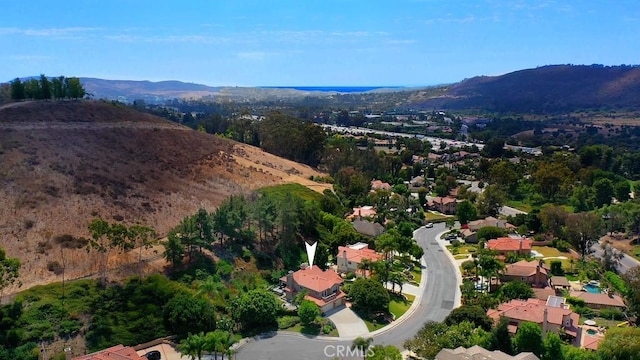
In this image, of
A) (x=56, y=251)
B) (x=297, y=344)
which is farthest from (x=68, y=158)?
(x=297, y=344)

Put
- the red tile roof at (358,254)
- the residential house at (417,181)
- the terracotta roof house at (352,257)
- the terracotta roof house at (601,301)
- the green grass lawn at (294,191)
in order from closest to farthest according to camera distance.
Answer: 1. the terracotta roof house at (601,301)
2. the terracotta roof house at (352,257)
3. the red tile roof at (358,254)
4. the green grass lawn at (294,191)
5. the residential house at (417,181)

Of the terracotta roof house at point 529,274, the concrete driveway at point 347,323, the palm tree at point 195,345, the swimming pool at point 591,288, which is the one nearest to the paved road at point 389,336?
the concrete driveway at point 347,323

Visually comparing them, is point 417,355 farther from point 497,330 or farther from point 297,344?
point 297,344

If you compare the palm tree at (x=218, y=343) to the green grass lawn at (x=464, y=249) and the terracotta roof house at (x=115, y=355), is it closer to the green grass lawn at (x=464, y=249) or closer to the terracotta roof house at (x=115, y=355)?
the terracotta roof house at (x=115, y=355)

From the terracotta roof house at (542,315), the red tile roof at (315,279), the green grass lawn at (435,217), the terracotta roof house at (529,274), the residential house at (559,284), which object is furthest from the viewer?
the green grass lawn at (435,217)

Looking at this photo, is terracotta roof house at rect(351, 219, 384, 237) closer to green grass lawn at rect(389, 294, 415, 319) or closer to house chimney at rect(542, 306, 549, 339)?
green grass lawn at rect(389, 294, 415, 319)

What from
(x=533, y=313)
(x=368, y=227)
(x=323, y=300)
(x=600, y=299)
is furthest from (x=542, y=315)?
(x=368, y=227)
